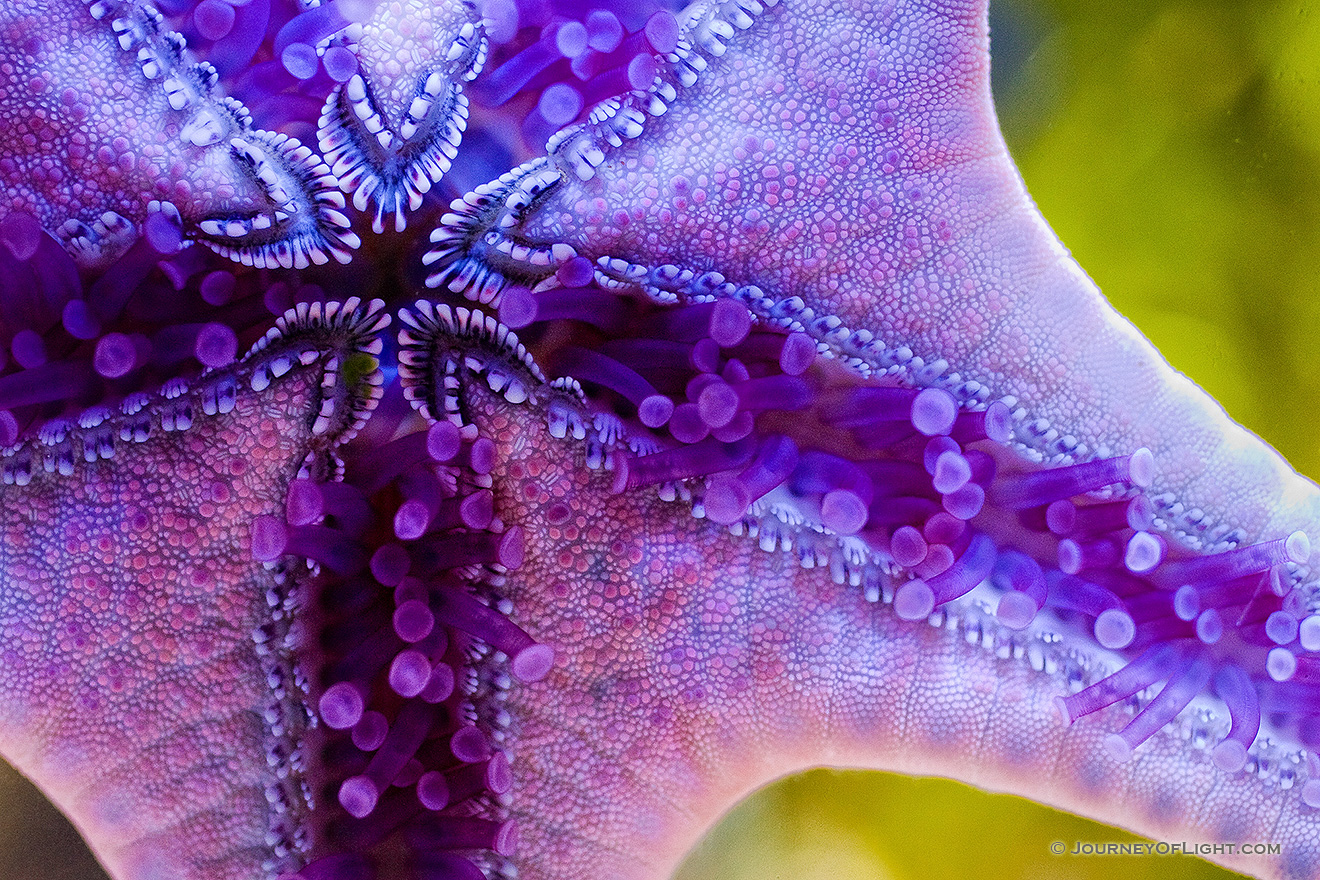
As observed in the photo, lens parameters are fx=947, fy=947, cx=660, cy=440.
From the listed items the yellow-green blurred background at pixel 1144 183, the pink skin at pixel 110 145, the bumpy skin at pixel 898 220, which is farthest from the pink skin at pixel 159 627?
the yellow-green blurred background at pixel 1144 183

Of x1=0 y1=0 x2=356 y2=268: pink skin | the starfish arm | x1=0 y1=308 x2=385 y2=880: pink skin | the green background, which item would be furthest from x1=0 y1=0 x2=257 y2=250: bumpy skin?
the green background

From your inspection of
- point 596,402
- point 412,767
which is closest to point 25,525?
point 412,767

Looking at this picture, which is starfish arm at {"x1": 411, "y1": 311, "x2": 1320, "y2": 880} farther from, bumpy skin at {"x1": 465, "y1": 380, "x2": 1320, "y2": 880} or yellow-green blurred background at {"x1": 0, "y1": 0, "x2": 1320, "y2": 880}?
yellow-green blurred background at {"x1": 0, "y1": 0, "x2": 1320, "y2": 880}

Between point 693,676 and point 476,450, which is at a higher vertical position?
point 476,450

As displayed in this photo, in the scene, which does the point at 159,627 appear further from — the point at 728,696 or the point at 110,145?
the point at 728,696

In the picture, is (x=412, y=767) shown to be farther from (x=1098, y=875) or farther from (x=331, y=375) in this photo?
(x=1098, y=875)

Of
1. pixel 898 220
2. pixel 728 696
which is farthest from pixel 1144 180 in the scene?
pixel 728 696
